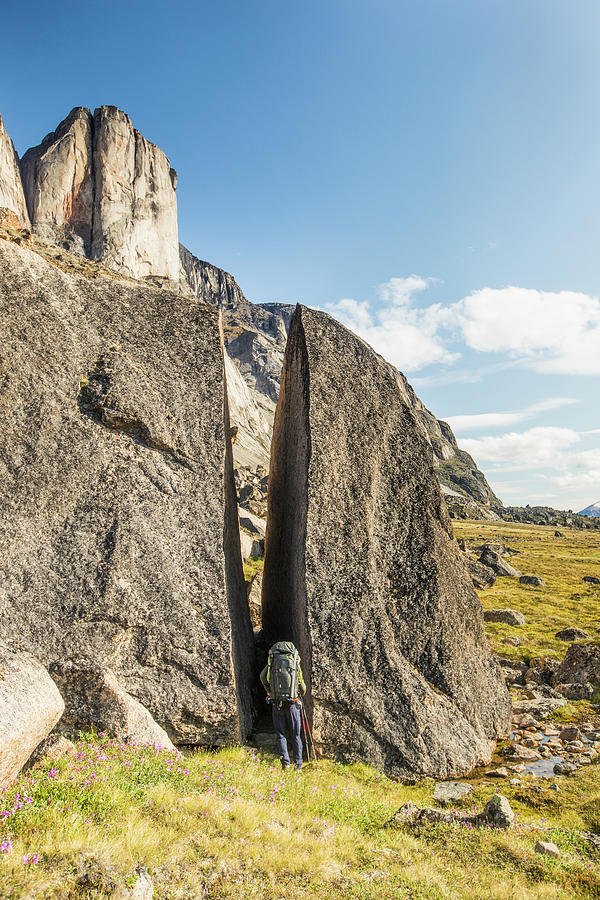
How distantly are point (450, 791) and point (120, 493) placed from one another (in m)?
9.05

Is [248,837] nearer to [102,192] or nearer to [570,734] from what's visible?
[570,734]

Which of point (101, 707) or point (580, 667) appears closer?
point (101, 707)

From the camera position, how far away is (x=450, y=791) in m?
10.0

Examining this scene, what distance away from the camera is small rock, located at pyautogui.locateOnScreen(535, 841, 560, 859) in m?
7.25

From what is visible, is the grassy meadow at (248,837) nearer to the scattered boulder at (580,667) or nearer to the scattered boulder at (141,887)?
the scattered boulder at (141,887)

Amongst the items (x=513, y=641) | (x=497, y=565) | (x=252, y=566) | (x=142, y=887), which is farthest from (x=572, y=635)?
(x=497, y=565)

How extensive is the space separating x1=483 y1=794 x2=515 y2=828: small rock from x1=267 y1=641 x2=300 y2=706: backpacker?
4.10 m

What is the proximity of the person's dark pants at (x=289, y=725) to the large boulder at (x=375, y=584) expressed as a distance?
401 millimetres

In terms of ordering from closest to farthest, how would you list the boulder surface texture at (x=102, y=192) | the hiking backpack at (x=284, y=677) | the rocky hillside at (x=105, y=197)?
the hiking backpack at (x=284, y=677)
the rocky hillside at (x=105, y=197)
the boulder surface texture at (x=102, y=192)

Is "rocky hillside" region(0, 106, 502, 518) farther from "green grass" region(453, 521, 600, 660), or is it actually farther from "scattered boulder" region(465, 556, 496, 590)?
"scattered boulder" region(465, 556, 496, 590)

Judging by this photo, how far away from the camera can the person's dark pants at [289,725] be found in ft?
34.2

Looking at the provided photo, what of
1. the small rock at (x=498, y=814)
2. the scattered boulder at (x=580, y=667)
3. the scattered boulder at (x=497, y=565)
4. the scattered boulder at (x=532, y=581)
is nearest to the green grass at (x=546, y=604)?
the scattered boulder at (x=532, y=581)

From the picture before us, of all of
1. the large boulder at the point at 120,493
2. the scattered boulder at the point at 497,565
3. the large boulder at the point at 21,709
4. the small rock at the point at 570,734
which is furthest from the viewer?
the scattered boulder at the point at 497,565

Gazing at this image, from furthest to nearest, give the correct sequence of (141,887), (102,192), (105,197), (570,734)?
(105,197) < (102,192) < (570,734) < (141,887)
